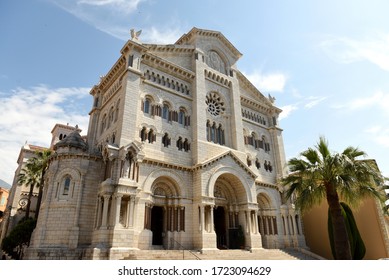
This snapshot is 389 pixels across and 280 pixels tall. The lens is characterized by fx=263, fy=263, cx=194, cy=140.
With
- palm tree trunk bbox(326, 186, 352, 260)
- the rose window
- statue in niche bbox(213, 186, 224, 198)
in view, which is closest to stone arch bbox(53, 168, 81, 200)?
statue in niche bbox(213, 186, 224, 198)

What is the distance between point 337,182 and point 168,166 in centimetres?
1146

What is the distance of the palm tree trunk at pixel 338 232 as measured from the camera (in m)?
13.4

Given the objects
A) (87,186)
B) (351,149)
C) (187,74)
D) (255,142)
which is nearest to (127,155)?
(87,186)

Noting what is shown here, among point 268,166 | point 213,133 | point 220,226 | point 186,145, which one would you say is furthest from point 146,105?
point 268,166

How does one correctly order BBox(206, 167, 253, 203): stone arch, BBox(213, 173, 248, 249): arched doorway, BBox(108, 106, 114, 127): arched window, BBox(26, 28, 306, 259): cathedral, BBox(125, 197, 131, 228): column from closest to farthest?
BBox(125, 197, 131, 228): column
BBox(26, 28, 306, 259): cathedral
BBox(213, 173, 248, 249): arched doorway
BBox(206, 167, 253, 203): stone arch
BBox(108, 106, 114, 127): arched window

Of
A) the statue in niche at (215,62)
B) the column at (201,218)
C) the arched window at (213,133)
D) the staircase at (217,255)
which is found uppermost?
the statue in niche at (215,62)

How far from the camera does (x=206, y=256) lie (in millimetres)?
17156

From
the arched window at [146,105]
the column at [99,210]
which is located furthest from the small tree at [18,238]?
the arched window at [146,105]

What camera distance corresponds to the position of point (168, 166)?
20281mm

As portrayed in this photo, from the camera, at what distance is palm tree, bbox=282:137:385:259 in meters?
13.9

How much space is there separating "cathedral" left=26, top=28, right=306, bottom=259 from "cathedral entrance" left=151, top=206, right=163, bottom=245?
0.24 ft

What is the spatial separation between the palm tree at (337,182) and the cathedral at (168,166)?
473 cm

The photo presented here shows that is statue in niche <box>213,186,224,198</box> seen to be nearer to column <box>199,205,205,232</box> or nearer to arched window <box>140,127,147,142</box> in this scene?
column <box>199,205,205,232</box>

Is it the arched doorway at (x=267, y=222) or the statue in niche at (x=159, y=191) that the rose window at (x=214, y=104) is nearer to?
the arched doorway at (x=267, y=222)
